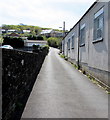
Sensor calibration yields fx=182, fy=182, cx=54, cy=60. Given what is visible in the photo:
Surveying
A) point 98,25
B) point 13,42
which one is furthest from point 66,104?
point 13,42

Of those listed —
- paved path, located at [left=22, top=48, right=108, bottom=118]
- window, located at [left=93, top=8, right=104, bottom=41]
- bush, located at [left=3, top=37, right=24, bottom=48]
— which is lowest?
paved path, located at [left=22, top=48, right=108, bottom=118]

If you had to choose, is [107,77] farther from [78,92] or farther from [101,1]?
[101,1]

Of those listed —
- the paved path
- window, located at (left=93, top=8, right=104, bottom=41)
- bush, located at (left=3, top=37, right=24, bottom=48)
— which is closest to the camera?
the paved path

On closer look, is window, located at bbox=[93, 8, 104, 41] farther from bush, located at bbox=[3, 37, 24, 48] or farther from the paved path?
bush, located at bbox=[3, 37, 24, 48]

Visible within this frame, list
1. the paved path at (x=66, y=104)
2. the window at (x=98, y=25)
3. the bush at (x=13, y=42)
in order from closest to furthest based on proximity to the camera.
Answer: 1. the paved path at (x=66, y=104)
2. the window at (x=98, y=25)
3. the bush at (x=13, y=42)

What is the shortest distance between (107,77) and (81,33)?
8.13 metres

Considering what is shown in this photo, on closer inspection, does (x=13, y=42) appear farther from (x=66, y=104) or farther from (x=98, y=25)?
(x=66, y=104)

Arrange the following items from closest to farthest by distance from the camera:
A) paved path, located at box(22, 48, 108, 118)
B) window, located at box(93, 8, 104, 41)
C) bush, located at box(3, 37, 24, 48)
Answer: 1. paved path, located at box(22, 48, 108, 118)
2. window, located at box(93, 8, 104, 41)
3. bush, located at box(3, 37, 24, 48)

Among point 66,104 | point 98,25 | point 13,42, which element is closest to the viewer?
point 66,104

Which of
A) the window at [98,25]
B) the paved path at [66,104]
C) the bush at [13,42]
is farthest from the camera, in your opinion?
the bush at [13,42]

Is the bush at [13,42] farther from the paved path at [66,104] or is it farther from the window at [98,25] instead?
the paved path at [66,104]

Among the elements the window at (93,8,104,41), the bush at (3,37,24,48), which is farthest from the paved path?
the bush at (3,37,24,48)

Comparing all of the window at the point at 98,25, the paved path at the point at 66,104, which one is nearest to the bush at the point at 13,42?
the window at the point at 98,25

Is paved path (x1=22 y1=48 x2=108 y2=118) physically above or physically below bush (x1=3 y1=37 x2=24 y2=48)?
below
